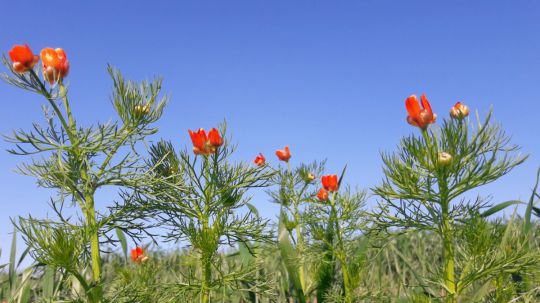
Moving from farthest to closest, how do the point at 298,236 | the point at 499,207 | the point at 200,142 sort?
the point at 298,236 < the point at 499,207 < the point at 200,142

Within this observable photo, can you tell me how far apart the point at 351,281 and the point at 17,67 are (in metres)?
2.53

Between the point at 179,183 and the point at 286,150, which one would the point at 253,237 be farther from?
the point at 286,150

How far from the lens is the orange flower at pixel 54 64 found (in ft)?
7.14

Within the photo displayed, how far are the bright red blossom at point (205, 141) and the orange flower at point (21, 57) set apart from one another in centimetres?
84

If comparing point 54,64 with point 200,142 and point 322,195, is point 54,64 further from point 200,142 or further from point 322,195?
point 322,195

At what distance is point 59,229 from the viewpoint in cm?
210

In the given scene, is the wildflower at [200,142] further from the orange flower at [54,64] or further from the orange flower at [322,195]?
the orange flower at [322,195]

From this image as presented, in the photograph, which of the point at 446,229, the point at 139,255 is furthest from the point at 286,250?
the point at 446,229

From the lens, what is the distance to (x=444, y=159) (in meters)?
2.32

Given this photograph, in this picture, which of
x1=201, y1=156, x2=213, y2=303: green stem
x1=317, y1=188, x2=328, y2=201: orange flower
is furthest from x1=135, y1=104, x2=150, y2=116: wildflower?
x1=317, y1=188, x2=328, y2=201: orange flower

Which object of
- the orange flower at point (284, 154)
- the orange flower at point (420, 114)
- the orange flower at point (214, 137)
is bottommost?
the orange flower at point (420, 114)

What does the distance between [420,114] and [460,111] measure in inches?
11.2

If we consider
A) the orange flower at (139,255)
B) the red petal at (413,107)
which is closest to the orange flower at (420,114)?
the red petal at (413,107)

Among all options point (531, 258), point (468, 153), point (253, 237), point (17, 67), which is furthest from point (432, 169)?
point (17, 67)
